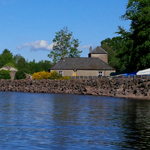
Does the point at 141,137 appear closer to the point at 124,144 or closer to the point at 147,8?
the point at 124,144

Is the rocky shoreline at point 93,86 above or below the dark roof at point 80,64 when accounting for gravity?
below

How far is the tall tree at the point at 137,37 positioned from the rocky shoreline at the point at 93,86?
25.9ft

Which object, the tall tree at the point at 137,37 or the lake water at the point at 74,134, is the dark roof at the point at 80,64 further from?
the lake water at the point at 74,134

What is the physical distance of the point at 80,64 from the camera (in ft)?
371

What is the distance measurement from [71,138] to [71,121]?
6118 millimetres

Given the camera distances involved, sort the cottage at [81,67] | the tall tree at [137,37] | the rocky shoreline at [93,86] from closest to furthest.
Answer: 1. the rocky shoreline at [93,86]
2. the tall tree at [137,37]
3. the cottage at [81,67]

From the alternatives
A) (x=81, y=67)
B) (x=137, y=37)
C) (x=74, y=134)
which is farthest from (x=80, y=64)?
(x=74, y=134)

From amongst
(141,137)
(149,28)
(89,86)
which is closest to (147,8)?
(149,28)

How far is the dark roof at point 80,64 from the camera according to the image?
11212cm

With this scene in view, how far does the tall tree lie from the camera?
62531mm

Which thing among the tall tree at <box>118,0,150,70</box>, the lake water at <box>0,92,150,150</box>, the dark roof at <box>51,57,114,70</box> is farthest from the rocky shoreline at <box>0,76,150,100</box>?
the dark roof at <box>51,57,114,70</box>

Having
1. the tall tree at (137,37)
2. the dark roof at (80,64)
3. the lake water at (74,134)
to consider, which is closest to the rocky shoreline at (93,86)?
the tall tree at (137,37)

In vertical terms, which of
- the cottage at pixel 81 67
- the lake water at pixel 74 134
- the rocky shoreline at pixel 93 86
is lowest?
the lake water at pixel 74 134

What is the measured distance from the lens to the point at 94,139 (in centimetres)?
1561
